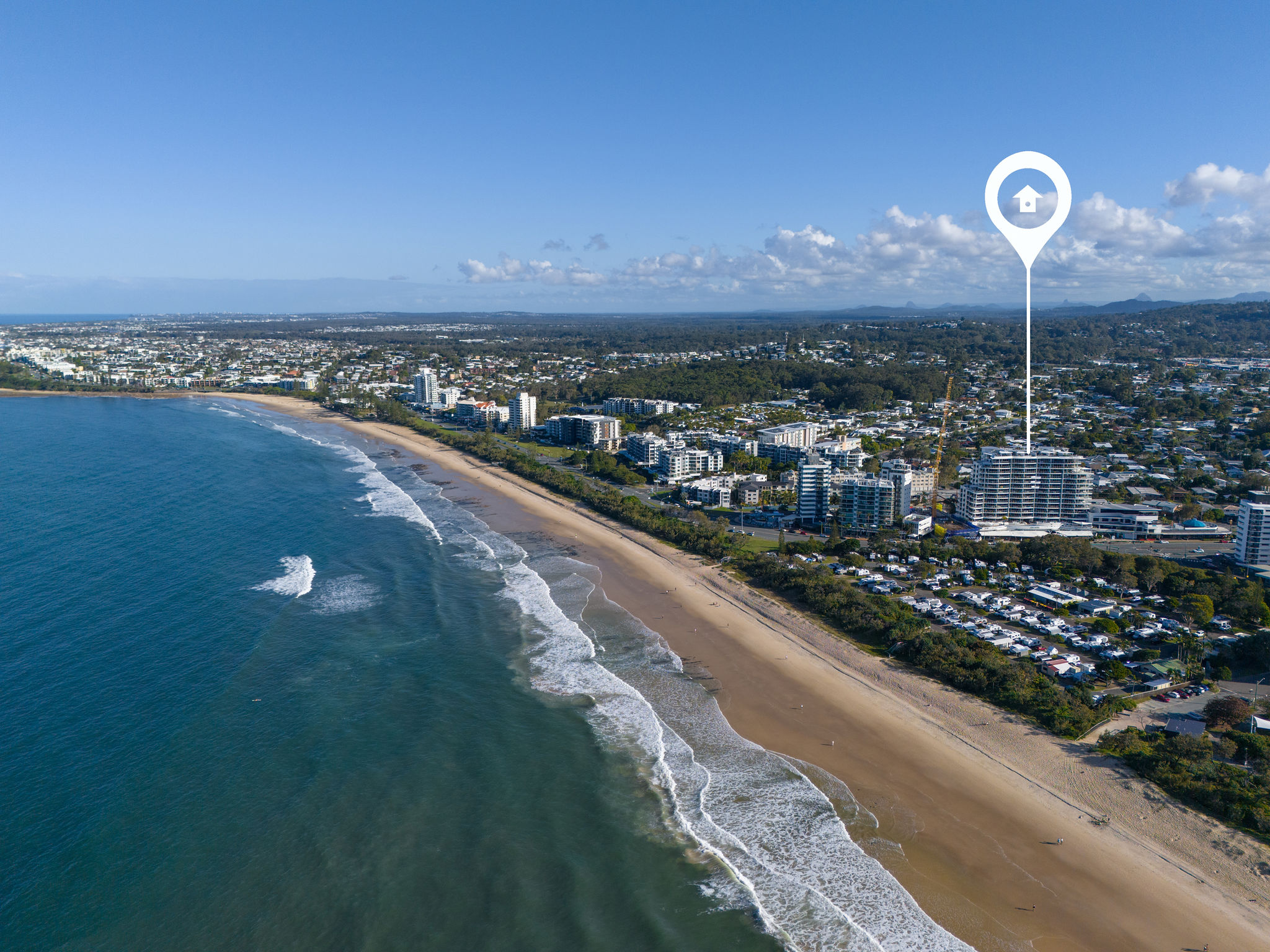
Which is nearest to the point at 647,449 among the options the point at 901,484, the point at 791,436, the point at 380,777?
the point at 791,436

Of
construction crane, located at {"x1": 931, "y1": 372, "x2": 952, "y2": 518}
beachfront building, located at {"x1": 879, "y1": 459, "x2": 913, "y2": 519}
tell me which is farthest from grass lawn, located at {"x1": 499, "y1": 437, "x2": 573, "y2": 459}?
construction crane, located at {"x1": 931, "y1": 372, "x2": 952, "y2": 518}

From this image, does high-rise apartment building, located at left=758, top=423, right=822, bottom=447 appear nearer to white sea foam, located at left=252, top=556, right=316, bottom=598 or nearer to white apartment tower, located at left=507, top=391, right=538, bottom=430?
white apartment tower, located at left=507, top=391, right=538, bottom=430

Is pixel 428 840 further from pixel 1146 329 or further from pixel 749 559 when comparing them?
pixel 1146 329

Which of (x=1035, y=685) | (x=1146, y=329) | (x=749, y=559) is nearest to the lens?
(x=1035, y=685)

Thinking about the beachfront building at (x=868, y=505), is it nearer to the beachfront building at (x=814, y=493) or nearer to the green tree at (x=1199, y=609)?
the beachfront building at (x=814, y=493)

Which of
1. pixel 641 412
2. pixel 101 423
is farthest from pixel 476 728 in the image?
pixel 101 423

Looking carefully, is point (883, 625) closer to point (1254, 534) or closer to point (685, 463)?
point (1254, 534)
